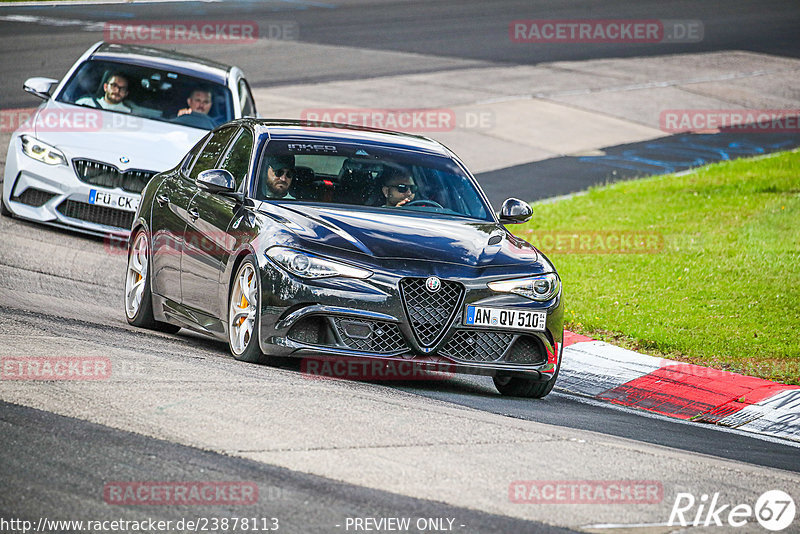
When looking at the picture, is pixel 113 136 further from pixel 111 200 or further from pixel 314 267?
pixel 314 267

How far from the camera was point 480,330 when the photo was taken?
26.5 ft

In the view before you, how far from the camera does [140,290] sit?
9.99 m

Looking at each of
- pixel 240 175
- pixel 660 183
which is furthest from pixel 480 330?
pixel 660 183

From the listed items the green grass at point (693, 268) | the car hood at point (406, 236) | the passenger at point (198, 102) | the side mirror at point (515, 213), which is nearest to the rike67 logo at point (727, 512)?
the car hood at point (406, 236)

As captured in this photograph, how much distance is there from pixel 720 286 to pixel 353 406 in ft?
21.8

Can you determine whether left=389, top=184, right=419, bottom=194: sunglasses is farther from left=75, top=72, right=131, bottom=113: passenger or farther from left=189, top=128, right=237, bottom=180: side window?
left=75, top=72, right=131, bottom=113: passenger

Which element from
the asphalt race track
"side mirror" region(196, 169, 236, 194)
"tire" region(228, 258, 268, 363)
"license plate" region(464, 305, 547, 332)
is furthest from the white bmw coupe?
"license plate" region(464, 305, 547, 332)

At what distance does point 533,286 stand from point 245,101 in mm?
7263

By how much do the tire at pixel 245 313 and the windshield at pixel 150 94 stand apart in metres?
6.04

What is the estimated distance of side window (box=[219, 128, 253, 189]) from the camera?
9.14 metres

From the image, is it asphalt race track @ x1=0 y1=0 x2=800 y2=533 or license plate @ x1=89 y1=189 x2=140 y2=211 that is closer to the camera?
asphalt race track @ x1=0 y1=0 x2=800 y2=533

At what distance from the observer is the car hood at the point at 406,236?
802 cm

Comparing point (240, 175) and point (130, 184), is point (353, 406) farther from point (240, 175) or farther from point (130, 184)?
point (130, 184)

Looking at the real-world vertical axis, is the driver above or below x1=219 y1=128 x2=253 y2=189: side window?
below
